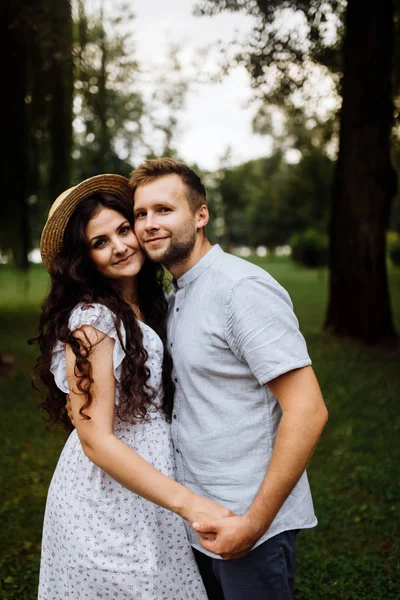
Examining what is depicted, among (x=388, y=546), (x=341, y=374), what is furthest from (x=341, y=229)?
(x=388, y=546)

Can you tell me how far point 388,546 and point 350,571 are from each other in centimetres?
49

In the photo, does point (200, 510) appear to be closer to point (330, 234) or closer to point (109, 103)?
point (330, 234)

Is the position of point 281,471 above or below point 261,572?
above

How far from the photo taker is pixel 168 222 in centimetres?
233

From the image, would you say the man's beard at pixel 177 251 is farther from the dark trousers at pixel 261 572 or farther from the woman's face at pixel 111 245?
the dark trousers at pixel 261 572

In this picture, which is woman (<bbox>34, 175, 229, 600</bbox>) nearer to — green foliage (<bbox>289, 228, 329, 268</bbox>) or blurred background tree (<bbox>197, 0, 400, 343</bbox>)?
blurred background tree (<bbox>197, 0, 400, 343</bbox>)

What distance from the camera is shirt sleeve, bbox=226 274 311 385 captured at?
6.48 ft

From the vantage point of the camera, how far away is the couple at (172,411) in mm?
1985

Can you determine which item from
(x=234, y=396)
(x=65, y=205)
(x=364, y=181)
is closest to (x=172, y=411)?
(x=234, y=396)

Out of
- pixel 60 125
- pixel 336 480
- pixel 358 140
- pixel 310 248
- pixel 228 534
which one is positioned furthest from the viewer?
pixel 310 248

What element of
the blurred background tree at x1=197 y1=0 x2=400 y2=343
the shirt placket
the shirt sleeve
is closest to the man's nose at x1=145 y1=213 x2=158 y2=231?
the shirt placket

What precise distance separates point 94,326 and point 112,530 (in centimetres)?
78

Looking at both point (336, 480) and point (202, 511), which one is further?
point (336, 480)

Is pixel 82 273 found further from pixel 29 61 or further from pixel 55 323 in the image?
pixel 29 61
